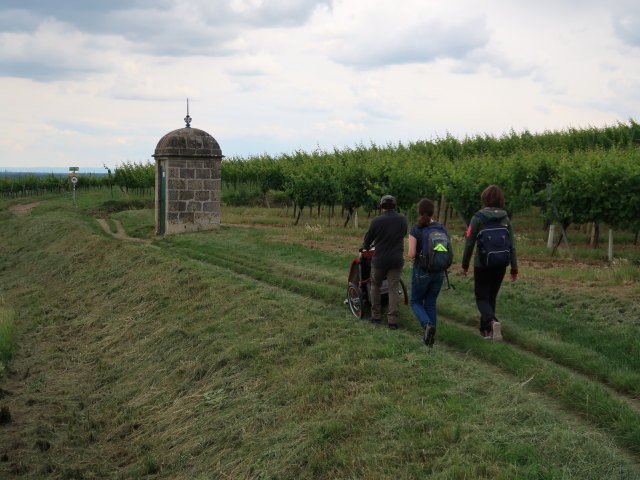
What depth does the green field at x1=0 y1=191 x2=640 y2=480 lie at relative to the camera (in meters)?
6.31

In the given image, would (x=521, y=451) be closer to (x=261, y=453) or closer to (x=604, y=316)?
(x=261, y=453)

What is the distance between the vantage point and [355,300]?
36.0 feet

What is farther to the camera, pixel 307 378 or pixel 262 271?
pixel 262 271

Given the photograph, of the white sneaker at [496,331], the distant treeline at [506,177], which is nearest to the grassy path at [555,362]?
the white sneaker at [496,331]

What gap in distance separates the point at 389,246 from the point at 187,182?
608 inches

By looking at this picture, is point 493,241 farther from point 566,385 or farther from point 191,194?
point 191,194

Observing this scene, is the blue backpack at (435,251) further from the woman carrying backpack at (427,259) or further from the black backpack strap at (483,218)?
the black backpack strap at (483,218)

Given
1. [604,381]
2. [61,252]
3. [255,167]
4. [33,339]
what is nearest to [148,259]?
[33,339]

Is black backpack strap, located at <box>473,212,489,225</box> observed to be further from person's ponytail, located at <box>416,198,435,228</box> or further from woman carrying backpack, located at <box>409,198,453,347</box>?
person's ponytail, located at <box>416,198,435,228</box>

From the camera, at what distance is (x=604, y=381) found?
7.81 m

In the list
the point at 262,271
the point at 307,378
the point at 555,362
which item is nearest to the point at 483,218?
the point at 555,362

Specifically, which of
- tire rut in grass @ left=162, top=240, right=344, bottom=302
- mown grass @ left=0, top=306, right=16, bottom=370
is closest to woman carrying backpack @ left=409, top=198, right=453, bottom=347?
tire rut in grass @ left=162, top=240, right=344, bottom=302

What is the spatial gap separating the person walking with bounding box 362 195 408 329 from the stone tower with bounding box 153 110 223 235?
48.7 ft

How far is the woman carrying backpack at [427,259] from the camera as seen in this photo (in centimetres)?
880
